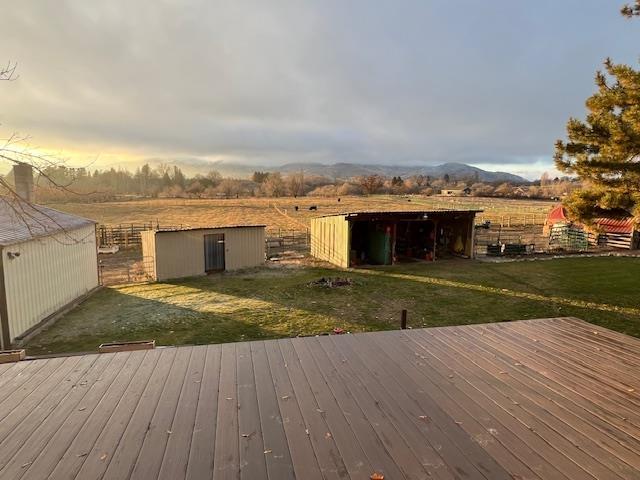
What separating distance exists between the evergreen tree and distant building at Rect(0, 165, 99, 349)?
54.9ft

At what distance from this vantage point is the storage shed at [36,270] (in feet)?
38.5

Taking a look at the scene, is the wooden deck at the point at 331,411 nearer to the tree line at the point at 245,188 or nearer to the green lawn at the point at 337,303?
the green lawn at the point at 337,303

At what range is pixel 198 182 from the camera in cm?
13475

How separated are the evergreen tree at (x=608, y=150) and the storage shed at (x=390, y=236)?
936 cm

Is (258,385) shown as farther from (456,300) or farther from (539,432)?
(456,300)

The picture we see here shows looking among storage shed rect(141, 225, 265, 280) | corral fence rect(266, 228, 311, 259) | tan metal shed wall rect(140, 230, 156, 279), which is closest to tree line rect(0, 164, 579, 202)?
corral fence rect(266, 228, 311, 259)

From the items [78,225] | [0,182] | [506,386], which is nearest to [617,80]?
[506,386]

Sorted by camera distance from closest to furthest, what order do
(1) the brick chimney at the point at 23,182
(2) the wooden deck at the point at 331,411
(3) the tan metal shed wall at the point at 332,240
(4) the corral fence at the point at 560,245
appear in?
(2) the wooden deck at the point at 331,411
(1) the brick chimney at the point at 23,182
(3) the tan metal shed wall at the point at 332,240
(4) the corral fence at the point at 560,245

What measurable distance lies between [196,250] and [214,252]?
42.5 inches

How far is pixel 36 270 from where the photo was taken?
13531 mm

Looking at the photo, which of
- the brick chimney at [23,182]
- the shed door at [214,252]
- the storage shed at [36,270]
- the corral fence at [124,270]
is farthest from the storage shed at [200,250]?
the brick chimney at [23,182]

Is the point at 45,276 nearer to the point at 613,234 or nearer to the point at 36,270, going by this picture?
the point at 36,270

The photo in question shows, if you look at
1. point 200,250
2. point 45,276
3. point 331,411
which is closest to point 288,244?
point 200,250

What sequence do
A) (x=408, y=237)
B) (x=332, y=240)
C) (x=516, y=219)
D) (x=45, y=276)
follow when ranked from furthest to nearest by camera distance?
1. (x=516, y=219)
2. (x=408, y=237)
3. (x=332, y=240)
4. (x=45, y=276)
